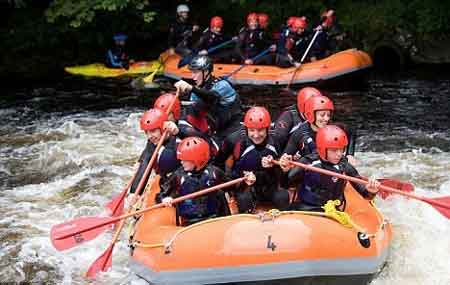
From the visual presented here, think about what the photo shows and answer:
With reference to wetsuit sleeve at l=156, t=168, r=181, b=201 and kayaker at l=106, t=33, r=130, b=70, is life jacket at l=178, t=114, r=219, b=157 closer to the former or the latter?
wetsuit sleeve at l=156, t=168, r=181, b=201

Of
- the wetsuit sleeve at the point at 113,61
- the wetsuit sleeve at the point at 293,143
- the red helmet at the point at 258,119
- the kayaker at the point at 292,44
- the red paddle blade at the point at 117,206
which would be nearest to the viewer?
the red helmet at the point at 258,119

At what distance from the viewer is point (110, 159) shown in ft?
31.1

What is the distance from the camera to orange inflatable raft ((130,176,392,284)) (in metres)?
5.09

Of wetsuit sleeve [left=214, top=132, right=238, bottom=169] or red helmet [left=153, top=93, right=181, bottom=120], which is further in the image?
red helmet [left=153, top=93, right=181, bottom=120]

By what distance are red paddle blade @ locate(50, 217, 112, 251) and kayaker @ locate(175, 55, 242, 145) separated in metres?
1.67

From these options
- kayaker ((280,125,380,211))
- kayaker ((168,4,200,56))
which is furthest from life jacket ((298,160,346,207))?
kayaker ((168,4,200,56))

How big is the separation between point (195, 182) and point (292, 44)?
285 inches

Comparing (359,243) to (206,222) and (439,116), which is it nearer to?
(206,222)

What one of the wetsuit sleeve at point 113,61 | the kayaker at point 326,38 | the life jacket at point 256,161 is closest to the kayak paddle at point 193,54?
the kayaker at point 326,38

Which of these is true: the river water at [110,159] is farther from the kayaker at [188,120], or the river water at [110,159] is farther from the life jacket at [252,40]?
the kayaker at [188,120]

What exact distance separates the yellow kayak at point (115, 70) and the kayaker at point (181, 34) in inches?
20.6

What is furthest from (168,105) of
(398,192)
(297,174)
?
(398,192)

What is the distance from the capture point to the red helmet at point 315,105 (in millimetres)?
6305

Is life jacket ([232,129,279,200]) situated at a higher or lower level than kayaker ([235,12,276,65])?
lower
